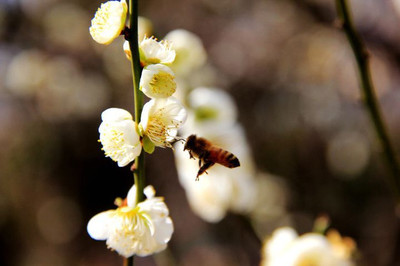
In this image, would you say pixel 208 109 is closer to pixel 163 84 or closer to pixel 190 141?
pixel 190 141

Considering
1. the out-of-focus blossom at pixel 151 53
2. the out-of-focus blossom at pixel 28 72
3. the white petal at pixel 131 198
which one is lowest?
the white petal at pixel 131 198

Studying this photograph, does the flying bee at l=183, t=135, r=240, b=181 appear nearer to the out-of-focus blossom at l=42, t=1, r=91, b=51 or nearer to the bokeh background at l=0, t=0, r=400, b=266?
the bokeh background at l=0, t=0, r=400, b=266

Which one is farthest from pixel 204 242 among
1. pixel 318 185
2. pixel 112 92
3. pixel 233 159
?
pixel 233 159

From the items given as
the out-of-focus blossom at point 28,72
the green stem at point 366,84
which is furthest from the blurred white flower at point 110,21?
the out-of-focus blossom at point 28,72

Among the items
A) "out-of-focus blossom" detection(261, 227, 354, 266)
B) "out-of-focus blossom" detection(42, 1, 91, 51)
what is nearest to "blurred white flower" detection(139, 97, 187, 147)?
"out-of-focus blossom" detection(261, 227, 354, 266)

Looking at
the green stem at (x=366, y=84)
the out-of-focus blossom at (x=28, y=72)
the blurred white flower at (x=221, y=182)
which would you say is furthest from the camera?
the out-of-focus blossom at (x=28, y=72)

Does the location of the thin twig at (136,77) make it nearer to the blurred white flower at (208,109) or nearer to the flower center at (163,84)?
the flower center at (163,84)

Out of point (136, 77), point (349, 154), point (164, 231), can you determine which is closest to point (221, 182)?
point (164, 231)
